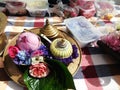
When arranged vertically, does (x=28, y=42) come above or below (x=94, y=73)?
above

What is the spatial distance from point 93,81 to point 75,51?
0.36 ft

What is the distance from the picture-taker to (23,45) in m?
0.67

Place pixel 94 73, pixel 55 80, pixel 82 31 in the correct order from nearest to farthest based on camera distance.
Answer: pixel 55 80
pixel 94 73
pixel 82 31

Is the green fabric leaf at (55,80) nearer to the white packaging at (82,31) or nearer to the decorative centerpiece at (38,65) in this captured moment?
the decorative centerpiece at (38,65)

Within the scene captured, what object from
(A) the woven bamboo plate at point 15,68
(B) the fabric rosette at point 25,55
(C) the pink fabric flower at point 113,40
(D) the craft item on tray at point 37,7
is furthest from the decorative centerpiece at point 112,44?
(D) the craft item on tray at point 37,7

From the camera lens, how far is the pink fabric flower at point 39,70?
626 mm

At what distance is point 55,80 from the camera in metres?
0.63

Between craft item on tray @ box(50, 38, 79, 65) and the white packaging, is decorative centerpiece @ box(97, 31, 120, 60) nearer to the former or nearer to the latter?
the white packaging

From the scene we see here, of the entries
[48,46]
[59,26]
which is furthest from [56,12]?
[48,46]

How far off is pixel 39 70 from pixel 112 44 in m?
0.27

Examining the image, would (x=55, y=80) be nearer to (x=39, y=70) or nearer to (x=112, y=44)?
(x=39, y=70)

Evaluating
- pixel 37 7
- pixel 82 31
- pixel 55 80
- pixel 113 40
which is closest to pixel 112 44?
pixel 113 40

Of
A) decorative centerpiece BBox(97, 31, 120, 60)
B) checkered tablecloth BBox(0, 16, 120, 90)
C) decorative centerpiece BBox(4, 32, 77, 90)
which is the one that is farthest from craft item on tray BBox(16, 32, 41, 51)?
decorative centerpiece BBox(97, 31, 120, 60)

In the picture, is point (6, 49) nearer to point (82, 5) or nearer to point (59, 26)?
point (59, 26)
